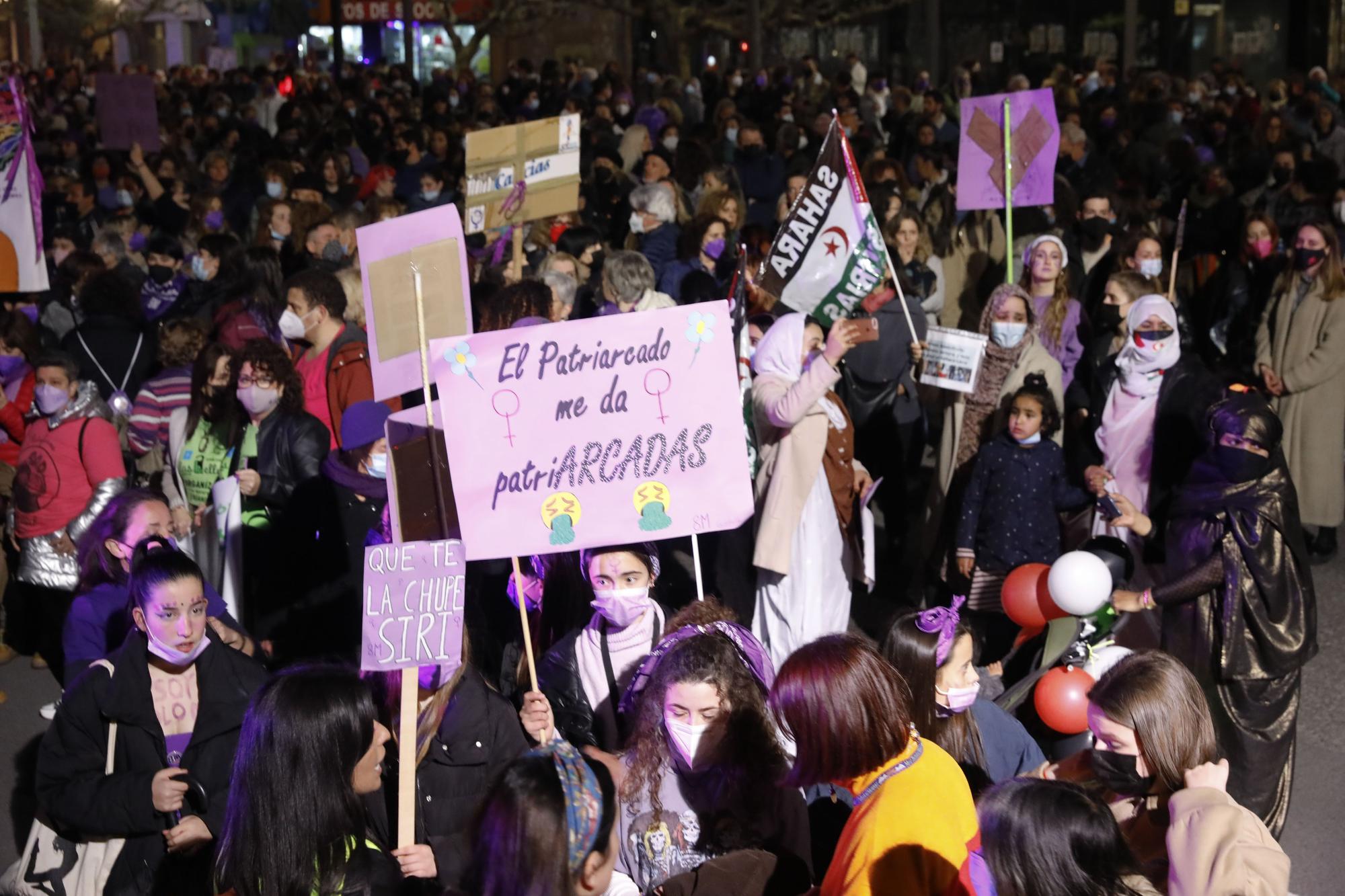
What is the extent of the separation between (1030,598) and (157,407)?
4.24m

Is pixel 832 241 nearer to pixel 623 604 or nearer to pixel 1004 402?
pixel 1004 402

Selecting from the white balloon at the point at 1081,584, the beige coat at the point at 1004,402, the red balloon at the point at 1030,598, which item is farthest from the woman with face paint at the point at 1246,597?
the beige coat at the point at 1004,402

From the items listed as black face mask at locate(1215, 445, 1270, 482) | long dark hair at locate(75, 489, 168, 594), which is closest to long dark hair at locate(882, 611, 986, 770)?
black face mask at locate(1215, 445, 1270, 482)

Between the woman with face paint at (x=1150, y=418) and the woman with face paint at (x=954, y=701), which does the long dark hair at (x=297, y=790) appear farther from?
the woman with face paint at (x=1150, y=418)

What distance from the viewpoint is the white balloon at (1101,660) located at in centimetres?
477

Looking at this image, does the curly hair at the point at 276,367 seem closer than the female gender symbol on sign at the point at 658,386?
No

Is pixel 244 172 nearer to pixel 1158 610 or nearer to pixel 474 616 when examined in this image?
pixel 474 616

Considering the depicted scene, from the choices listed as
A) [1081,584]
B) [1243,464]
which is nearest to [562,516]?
[1081,584]

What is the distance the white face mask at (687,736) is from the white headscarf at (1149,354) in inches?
134

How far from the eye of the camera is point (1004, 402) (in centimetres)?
673

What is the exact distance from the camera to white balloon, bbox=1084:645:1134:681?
188 inches

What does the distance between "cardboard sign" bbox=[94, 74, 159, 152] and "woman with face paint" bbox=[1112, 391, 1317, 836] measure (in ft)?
38.3

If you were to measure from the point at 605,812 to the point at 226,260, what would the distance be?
281 inches

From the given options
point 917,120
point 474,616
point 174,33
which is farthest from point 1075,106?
point 174,33
